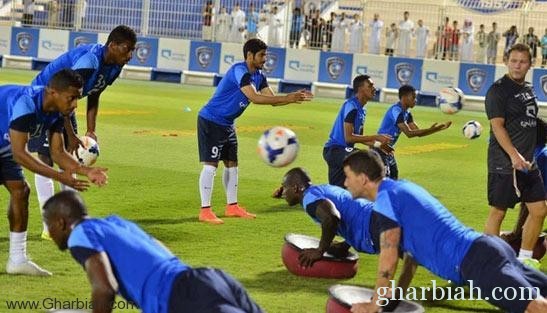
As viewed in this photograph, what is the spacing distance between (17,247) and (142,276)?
377 centimetres

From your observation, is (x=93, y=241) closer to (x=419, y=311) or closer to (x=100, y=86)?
(x=419, y=311)

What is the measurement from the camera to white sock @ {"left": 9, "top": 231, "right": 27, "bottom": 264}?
10.1 m

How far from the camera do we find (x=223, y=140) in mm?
14148

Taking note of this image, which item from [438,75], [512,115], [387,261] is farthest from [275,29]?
[387,261]

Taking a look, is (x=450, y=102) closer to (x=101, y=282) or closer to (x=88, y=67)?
(x=88, y=67)

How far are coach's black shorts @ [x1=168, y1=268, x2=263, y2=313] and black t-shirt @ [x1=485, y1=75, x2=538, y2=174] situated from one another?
5333 mm

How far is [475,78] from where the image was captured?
1438 inches

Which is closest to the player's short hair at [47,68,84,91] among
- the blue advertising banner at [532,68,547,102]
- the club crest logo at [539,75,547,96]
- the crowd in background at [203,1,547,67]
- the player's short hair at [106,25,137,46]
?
the player's short hair at [106,25,137,46]

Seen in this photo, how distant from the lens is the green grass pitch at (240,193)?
399 inches

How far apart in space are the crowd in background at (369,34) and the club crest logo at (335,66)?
2.88 feet

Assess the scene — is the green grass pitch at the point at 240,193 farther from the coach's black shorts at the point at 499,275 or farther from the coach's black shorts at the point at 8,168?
the coach's black shorts at the point at 499,275

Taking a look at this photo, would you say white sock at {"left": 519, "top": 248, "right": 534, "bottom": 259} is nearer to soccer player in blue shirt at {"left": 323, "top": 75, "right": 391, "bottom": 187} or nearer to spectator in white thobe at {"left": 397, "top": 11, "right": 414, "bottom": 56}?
soccer player in blue shirt at {"left": 323, "top": 75, "right": 391, "bottom": 187}

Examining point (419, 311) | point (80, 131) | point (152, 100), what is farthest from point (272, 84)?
point (419, 311)

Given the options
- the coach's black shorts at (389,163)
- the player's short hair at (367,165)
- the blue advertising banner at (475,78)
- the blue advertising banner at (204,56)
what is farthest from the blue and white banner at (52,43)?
the player's short hair at (367,165)
